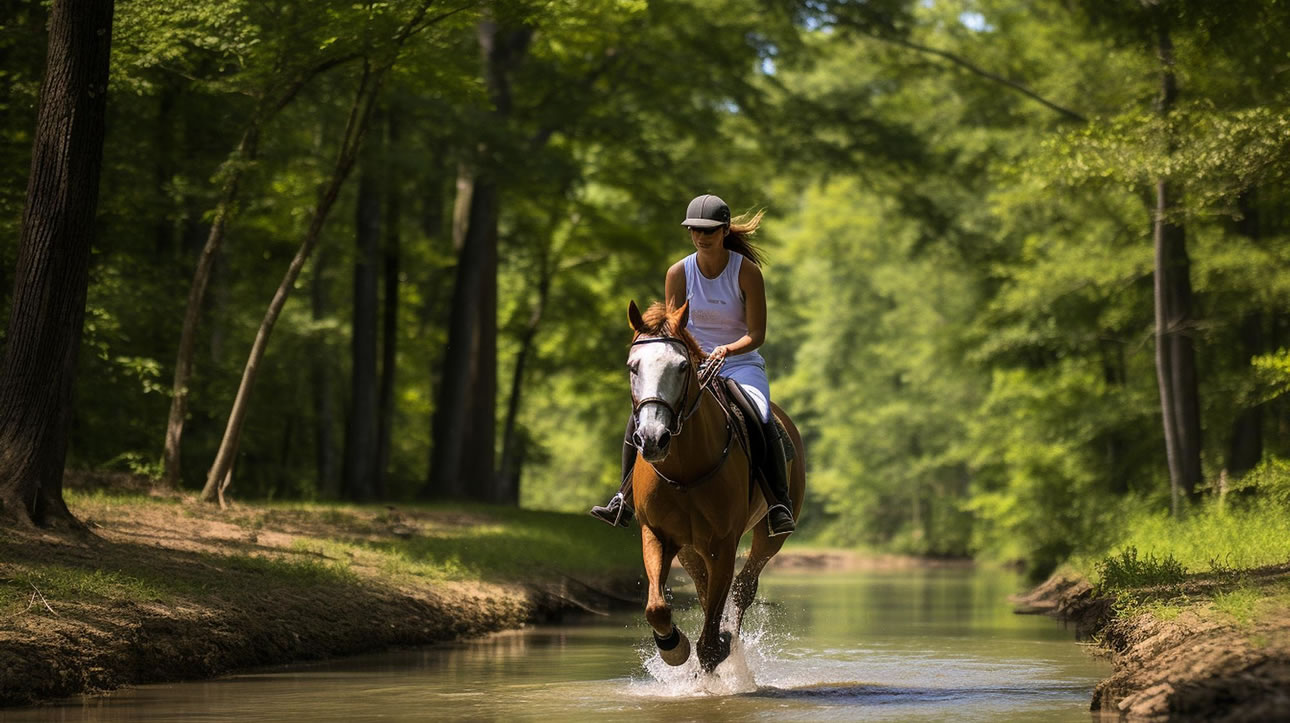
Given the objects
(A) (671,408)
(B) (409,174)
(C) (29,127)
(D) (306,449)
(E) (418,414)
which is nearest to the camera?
(A) (671,408)

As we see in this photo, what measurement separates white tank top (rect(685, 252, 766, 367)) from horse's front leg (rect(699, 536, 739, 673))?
149 cm

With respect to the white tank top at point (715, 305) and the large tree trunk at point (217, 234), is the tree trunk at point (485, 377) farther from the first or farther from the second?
the white tank top at point (715, 305)

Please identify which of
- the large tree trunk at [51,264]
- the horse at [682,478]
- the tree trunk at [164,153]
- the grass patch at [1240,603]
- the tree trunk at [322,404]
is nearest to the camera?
the horse at [682,478]

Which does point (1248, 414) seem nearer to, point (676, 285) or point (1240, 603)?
point (1240, 603)

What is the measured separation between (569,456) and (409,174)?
46052 mm

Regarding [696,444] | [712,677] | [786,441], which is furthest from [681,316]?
[712,677]

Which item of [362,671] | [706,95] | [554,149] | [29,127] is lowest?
[362,671]

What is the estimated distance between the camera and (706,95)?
3809cm

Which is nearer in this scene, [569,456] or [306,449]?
[306,449]

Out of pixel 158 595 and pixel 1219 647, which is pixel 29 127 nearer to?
pixel 158 595

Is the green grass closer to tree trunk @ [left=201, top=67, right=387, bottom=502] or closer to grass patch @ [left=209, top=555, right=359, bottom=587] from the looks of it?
grass patch @ [left=209, top=555, right=359, bottom=587]

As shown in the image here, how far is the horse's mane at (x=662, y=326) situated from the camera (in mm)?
10188

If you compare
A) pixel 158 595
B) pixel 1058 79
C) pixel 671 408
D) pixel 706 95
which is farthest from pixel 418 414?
pixel 671 408

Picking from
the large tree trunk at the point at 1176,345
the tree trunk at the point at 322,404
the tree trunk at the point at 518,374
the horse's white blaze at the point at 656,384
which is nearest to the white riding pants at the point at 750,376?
the horse's white blaze at the point at 656,384
